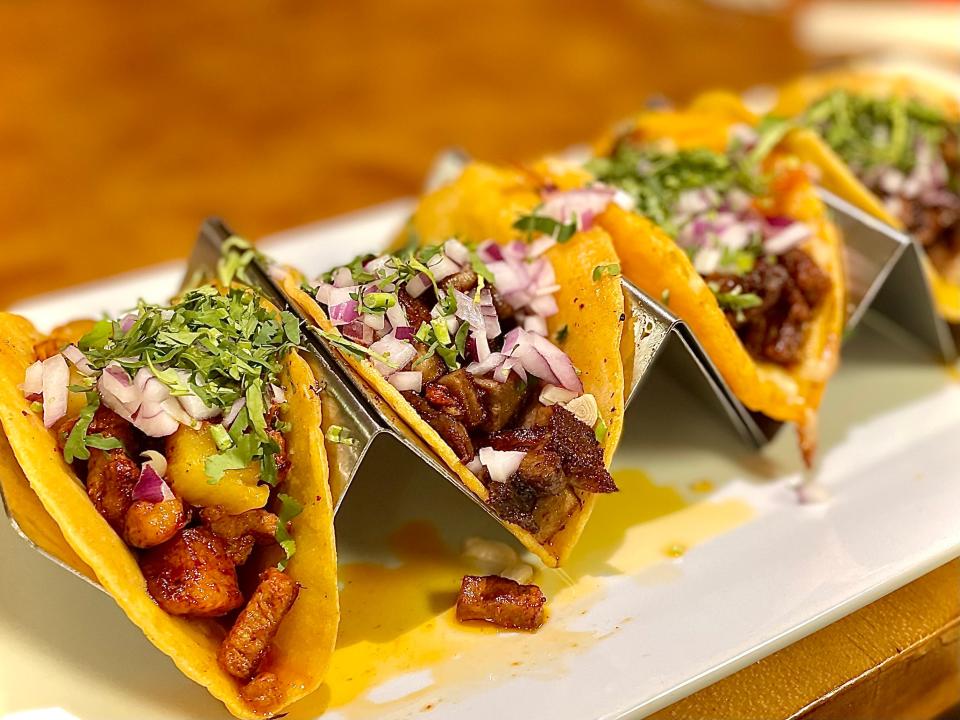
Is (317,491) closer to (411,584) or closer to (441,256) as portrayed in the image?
(411,584)

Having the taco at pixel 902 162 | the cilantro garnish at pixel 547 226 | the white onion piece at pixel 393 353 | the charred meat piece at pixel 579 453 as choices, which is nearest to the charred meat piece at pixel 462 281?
the white onion piece at pixel 393 353

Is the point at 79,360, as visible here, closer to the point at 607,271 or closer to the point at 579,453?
the point at 579,453

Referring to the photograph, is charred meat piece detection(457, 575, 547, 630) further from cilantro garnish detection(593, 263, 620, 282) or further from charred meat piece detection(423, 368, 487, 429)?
cilantro garnish detection(593, 263, 620, 282)

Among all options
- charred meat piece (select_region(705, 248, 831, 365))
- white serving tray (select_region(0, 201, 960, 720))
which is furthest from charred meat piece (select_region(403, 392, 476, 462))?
charred meat piece (select_region(705, 248, 831, 365))

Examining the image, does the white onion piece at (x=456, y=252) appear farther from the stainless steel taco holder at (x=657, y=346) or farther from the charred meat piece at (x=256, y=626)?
the charred meat piece at (x=256, y=626)

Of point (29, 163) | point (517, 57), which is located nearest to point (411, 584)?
point (29, 163)

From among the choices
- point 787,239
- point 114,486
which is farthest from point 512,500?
point 787,239
